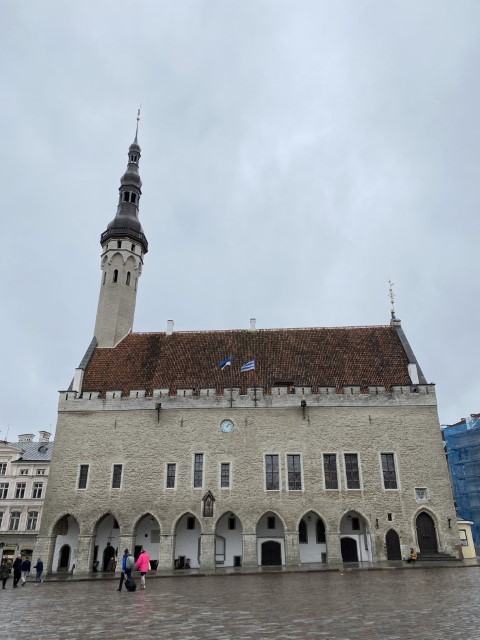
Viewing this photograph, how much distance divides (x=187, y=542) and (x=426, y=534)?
13247mm

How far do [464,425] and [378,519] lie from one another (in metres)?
23.1

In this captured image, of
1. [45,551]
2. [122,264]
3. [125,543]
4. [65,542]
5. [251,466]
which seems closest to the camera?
[125,543]

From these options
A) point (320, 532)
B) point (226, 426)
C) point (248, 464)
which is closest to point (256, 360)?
point (226, 426)

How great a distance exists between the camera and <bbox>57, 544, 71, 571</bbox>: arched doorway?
90.5 feet

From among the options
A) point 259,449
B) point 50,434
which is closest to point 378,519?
point 259,449

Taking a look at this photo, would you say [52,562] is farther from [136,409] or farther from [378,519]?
[378,519]

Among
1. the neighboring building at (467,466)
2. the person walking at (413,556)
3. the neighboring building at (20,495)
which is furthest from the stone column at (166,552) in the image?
the neighboring building at (467,466)

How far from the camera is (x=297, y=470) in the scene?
89.8 ft

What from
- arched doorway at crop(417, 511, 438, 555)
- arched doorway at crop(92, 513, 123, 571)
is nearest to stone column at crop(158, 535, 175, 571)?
arched doorway at crop(92, 513, 123, 571)

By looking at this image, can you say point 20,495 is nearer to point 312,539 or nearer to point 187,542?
point 187,542

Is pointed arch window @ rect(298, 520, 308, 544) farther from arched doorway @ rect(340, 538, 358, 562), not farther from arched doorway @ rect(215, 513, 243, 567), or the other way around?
arched doorway @ rect(215, 513, 243, 567)

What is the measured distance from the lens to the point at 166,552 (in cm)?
2592

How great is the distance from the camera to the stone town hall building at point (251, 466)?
2620 cm

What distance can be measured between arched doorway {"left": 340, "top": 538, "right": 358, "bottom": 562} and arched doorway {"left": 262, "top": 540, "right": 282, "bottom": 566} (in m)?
3.51
